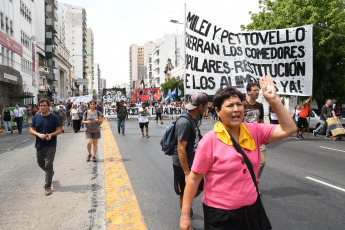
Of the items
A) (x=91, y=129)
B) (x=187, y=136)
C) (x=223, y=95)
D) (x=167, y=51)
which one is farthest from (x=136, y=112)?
(x=167, y=51)

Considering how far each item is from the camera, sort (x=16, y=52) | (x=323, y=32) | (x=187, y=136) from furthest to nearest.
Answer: (x=16, y=52), (x=323, y=32), (x=187, y=136)

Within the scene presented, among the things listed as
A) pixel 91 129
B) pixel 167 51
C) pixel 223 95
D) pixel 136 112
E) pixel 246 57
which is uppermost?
pixel 167 51

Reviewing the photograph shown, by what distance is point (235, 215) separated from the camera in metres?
2.07

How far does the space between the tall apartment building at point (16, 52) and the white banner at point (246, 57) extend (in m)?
22.5

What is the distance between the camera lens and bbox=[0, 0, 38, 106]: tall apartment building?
26047mm

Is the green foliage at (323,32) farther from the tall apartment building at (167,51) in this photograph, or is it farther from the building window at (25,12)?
the tall apartment building at (167,51)

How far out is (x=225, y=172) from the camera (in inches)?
81.7

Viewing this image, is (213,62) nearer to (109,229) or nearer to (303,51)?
(303,51)

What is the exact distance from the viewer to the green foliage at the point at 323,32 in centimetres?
1711

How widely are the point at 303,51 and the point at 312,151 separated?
11.6ft

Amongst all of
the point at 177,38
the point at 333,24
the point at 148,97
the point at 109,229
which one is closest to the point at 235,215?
the point at 109,229

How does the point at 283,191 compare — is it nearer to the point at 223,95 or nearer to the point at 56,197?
the point at 223,95

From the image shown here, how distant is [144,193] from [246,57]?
5.11 metres

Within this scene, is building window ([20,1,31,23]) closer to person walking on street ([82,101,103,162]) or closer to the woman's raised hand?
person walking on street ([82,101,103,162])
